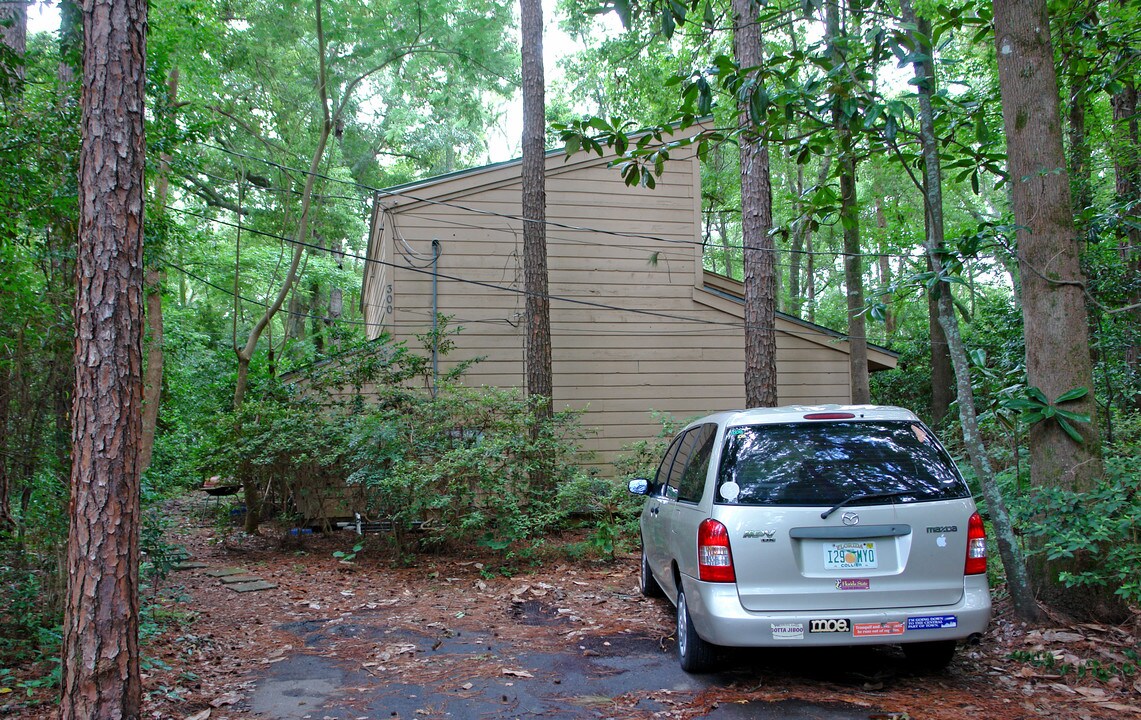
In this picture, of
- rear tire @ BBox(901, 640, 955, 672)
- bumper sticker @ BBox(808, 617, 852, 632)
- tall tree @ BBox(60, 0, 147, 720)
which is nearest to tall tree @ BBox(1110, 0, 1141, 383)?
rear tire @ BBox(901, 640, 955, 672)

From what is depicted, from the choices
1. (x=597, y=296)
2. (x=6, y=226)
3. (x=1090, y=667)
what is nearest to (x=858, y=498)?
(x=1090, y=667)

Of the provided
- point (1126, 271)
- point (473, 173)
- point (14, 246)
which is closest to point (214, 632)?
point (14, 246)

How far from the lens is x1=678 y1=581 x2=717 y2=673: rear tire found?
4.86 metres

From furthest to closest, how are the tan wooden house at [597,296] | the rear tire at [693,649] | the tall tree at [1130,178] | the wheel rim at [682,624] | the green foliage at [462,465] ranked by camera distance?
the tan wooden house at [597,296]
the tall tree at [1130,178]
the green foliage at [462,465]
the wheel rim at [682,624]
the rear tire at [693,649]

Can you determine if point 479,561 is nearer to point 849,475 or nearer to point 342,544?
point 342,544

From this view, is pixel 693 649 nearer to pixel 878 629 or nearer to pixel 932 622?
pixel 878 629

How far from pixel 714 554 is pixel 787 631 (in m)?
0.56

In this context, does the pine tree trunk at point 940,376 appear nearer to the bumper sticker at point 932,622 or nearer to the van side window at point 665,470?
the van side window at point 665,470

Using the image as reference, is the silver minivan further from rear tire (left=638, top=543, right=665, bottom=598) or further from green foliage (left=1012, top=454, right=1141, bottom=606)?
rear tire (left=638, top=543, right=665, bottom=598)

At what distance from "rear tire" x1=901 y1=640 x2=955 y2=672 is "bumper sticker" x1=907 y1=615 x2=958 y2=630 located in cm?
39

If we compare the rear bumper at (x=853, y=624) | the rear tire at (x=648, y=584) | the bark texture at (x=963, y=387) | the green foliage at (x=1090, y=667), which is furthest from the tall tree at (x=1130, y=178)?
the rear bumper at (x=853, y=624)

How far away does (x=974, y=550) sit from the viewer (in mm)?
4395

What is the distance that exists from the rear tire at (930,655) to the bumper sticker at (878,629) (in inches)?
19.4

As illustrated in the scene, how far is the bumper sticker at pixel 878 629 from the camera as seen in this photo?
429 centimetres
